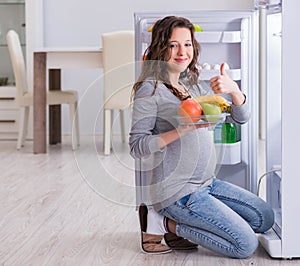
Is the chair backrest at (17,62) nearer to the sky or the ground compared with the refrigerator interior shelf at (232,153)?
nearer to the sky

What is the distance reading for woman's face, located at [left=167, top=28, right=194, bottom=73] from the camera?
244 centimetres

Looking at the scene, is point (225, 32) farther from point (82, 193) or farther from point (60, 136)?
point (60, 136)

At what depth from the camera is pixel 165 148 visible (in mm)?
2404

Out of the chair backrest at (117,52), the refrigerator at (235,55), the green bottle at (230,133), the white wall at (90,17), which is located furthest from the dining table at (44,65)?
the green bottle at (230,133)

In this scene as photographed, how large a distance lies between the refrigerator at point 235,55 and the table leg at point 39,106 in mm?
2264

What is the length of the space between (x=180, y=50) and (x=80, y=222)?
949 mm

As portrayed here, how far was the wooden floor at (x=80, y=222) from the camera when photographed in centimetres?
246

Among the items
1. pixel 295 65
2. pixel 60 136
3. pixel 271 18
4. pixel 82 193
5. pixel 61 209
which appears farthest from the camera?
pixel 60 136

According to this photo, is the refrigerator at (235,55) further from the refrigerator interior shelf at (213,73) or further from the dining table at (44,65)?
the dining table at (44,65)

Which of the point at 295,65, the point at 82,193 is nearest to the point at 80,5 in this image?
the point at 82,193

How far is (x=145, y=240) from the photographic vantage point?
2.54 meters

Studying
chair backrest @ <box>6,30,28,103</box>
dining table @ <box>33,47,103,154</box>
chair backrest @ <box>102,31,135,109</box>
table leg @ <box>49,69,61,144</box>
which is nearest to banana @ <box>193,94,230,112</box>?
chair backrest @ <box>102,31,135,109</box>

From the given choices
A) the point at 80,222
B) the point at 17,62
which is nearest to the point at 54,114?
the point at 17,62

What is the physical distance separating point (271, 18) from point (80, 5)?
3697 mm
